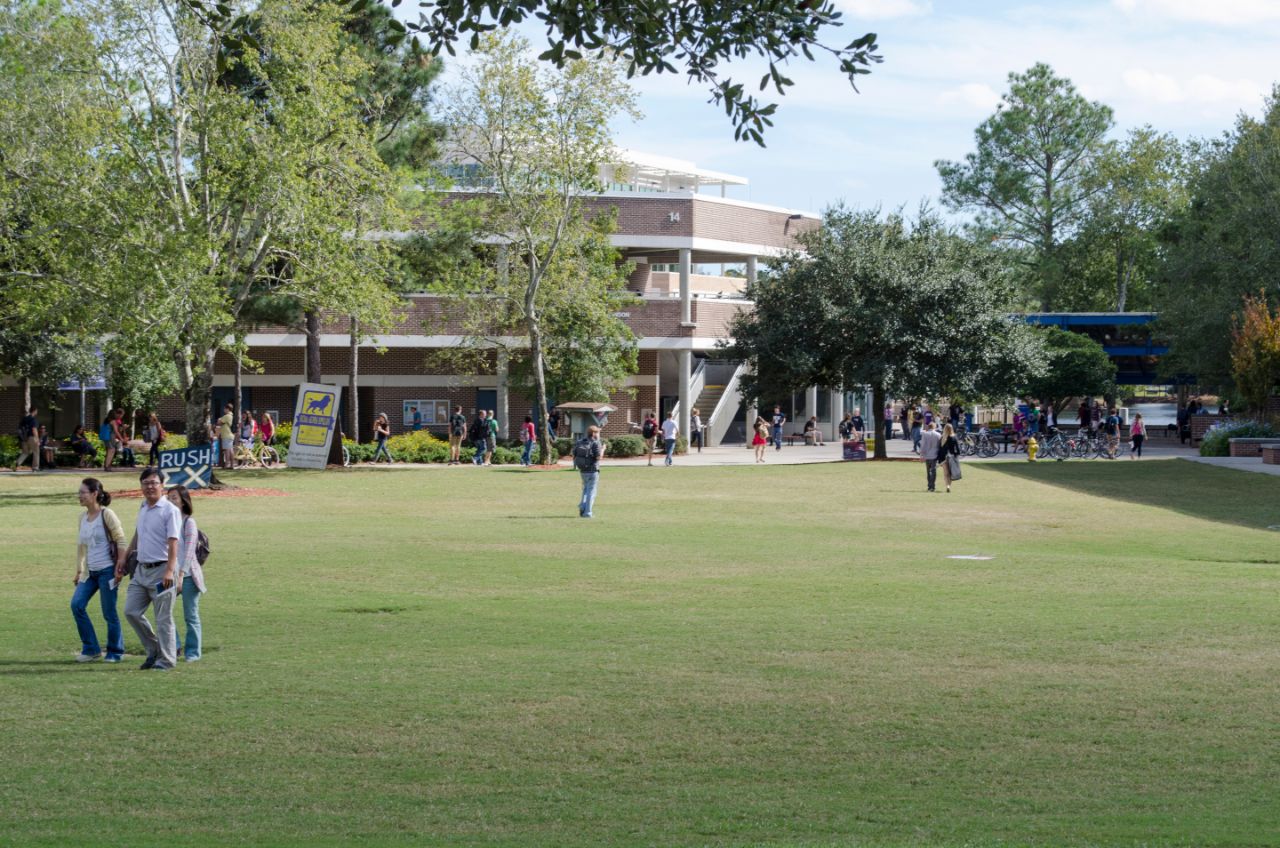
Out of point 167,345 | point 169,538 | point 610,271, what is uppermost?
point 610,271

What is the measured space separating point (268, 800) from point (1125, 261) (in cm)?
9040

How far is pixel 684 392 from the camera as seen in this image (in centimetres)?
5831

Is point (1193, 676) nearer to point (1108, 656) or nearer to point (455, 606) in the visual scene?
point (1108, 656)

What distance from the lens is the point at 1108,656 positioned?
12.3 m

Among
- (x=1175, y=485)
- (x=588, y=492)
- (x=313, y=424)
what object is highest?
(x=313, y=424)

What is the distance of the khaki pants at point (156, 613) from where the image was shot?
38.3ft

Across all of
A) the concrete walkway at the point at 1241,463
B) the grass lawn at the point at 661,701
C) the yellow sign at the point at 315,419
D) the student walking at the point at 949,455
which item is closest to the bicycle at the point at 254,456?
the yellow sign at the point at 315,419

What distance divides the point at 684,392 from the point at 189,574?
46770 mm

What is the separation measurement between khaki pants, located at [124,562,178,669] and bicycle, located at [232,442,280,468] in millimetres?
31085

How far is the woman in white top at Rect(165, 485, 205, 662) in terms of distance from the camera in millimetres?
11898

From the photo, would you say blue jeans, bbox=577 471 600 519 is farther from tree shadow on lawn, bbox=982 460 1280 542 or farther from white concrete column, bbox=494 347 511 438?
→ white concrete column, bbox=494 347 511 438

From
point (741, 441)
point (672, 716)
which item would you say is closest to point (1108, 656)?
point (672, 716)

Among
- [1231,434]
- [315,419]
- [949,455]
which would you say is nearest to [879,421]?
A: [1231,434]

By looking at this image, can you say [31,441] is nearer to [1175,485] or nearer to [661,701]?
[1175,485]
